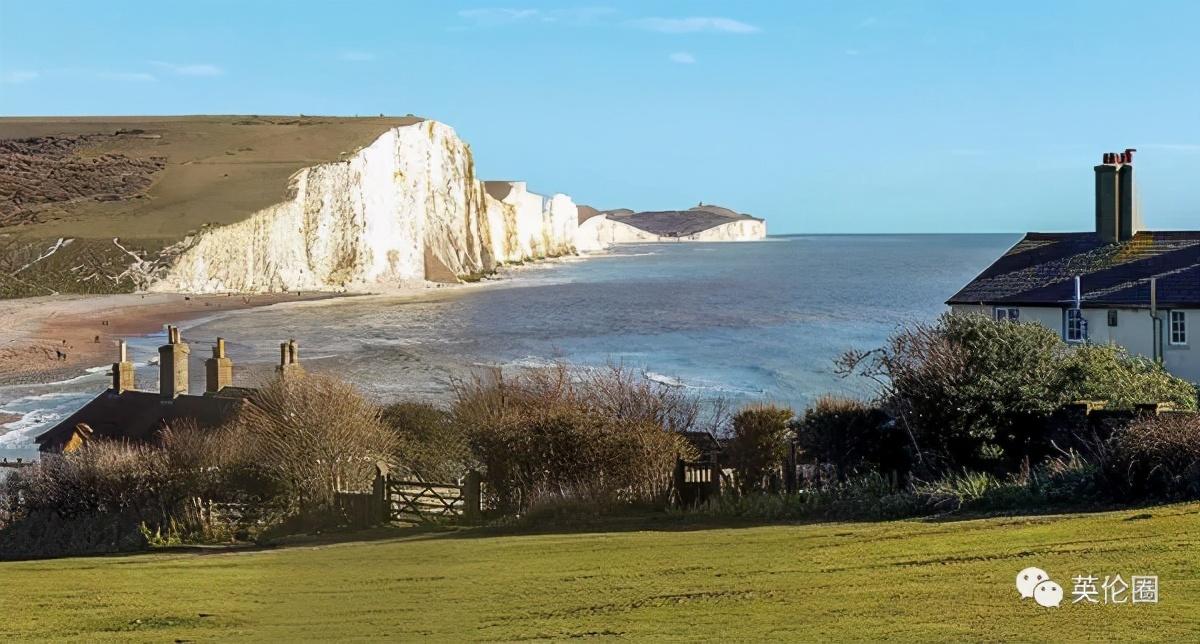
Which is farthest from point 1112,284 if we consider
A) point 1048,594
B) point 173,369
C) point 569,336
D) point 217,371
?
point 569,336

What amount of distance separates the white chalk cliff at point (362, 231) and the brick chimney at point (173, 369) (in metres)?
60.2

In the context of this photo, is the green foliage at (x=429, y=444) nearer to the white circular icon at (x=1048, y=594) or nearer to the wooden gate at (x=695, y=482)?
the wooden gate at (x=695, y=482)

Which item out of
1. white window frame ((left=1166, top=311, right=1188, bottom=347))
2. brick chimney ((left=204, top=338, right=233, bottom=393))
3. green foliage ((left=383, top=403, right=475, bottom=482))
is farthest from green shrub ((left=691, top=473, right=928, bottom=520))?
brick chimney ((left=204, top=338, right=233, bottom=393))

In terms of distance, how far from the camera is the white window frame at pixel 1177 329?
27.7 metres

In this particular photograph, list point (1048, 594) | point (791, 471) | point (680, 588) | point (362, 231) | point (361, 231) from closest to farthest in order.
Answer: point (1048, 594) < point (680, 588) < point (791, 471) < point (361, 231) < point (362, 231)

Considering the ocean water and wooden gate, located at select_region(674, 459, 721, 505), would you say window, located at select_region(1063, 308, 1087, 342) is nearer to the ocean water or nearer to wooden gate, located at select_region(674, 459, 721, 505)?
the ocean water

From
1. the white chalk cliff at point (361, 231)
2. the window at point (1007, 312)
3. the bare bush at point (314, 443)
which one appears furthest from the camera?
the white chalk cliff at point (361, 231)

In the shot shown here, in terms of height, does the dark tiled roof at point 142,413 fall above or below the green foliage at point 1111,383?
below

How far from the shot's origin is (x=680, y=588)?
9.84 m

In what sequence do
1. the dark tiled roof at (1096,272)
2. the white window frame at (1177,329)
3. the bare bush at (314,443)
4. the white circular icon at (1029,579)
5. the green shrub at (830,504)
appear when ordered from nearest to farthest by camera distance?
the white circular icon at (1029,579), the green shrub at (830,504), the bare bush at (314,443), the white window frame at (1177,329), the dark tiled roof at (1096,272)

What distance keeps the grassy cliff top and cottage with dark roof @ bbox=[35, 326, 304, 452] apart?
6561 centimetres

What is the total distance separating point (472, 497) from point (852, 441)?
18.7 feet

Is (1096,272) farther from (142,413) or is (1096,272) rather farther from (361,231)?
(361,231)

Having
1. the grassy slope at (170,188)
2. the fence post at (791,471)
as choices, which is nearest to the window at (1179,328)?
the fence post at (791,471)
